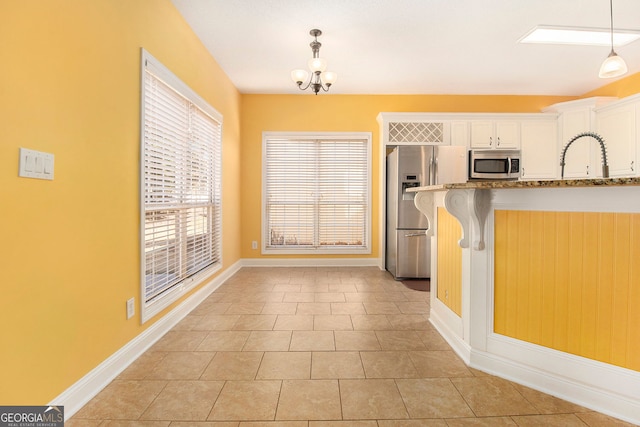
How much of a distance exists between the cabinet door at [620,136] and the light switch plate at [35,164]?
5.71 metres

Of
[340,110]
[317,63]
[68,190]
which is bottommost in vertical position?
[68,190]

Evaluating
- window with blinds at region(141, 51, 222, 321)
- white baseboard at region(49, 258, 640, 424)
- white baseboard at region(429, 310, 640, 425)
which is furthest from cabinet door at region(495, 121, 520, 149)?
window with blinds at region(141, 51, 222, 321)

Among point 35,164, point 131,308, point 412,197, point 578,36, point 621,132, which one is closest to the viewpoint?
point 35,164

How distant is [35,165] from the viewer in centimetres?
132

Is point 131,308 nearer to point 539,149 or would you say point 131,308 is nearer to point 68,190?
point 68,190

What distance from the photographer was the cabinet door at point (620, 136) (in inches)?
153

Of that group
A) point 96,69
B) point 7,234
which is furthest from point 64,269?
point 96,69

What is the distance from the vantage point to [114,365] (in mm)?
1857

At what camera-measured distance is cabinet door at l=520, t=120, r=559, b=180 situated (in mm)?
4617

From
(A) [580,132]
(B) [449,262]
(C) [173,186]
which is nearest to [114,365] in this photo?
(C) [173,186]

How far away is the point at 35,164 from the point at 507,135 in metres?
5.32

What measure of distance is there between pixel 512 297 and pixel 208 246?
3.05 meters

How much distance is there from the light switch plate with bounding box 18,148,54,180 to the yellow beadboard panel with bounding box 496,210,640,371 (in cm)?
238

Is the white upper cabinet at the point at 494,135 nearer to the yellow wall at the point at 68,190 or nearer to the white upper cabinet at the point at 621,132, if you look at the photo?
the white upper cabinet at the point at 621,132
